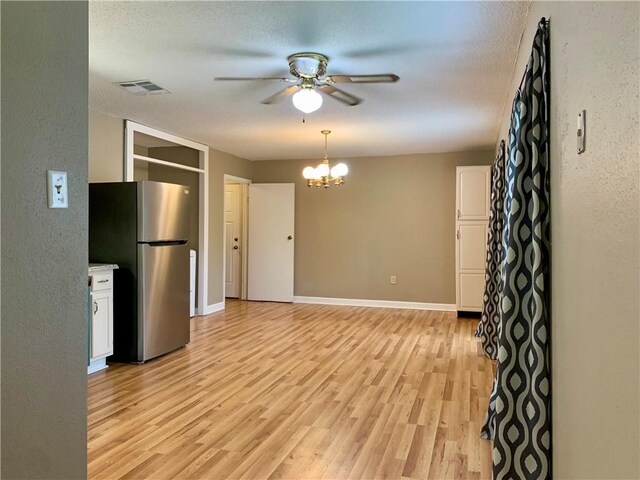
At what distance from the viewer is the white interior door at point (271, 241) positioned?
304 inches

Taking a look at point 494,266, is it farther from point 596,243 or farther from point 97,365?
point 97,365

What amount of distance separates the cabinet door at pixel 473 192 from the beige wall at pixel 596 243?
4766mm

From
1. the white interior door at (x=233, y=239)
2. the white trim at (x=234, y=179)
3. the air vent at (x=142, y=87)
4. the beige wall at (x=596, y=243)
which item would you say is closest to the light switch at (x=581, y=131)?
the beige wall at (x=596, y=243)

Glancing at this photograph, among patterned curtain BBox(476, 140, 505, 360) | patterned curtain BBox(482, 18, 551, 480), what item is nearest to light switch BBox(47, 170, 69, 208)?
patterned curtain BBox(482, 18, 551, 480)

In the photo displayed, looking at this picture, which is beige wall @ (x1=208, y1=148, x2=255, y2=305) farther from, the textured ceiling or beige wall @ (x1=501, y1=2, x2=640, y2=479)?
beige wall @ (x1=501, y1=2, x2=640, y2=479)

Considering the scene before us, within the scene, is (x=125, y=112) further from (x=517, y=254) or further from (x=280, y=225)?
(x=517, y=254)

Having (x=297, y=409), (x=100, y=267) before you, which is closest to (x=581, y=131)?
(x=297, y=409)

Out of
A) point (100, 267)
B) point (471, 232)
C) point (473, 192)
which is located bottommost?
point (100, 267)

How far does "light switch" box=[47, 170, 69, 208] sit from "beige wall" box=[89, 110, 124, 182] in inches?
143

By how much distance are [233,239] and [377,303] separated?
284cm

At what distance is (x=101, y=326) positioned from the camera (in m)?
3.94

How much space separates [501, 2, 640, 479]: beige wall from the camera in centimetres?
94

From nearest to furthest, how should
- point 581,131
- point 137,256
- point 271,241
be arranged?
point 581,131
point 137,256
point 271,241

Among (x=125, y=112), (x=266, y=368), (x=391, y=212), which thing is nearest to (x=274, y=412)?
(x=266, y=368)
